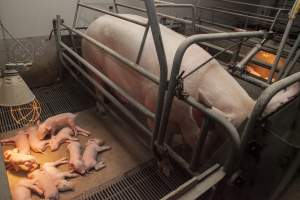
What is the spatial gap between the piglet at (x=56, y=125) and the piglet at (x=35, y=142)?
41 mm

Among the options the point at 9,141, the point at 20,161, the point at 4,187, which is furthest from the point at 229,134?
the point at 9,141

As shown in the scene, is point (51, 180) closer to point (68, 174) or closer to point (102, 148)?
point (68, 174)

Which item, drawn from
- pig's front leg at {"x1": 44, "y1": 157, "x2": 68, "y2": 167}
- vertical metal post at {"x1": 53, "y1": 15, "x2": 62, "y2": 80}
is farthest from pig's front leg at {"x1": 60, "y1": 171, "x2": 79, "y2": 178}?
vertical metal post at {"x1": 53, "y1": 15, "x2": 62, "y2": 80}

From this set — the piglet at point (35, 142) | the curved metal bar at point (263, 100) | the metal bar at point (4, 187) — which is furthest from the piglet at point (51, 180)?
the curved metal bar at point (263, 100)

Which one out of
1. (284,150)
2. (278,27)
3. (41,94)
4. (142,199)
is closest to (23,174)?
(142,199)

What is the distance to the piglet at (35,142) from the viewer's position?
199 centimetres

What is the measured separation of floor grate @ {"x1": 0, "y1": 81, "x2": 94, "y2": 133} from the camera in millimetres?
2396

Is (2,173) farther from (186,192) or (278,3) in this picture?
(278,3)

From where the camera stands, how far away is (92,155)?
194 centimetres

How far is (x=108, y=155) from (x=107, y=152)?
0.04m

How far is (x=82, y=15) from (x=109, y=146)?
5.29 feet

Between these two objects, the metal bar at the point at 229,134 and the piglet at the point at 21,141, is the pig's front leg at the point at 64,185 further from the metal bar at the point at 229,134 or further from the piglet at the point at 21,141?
the metal bar at the point at 229,134

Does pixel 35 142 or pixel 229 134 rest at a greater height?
pixel 229 134

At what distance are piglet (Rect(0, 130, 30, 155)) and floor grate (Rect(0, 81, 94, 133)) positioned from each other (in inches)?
10.5
